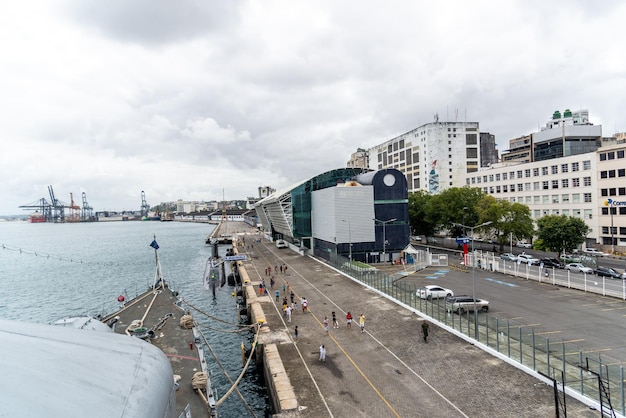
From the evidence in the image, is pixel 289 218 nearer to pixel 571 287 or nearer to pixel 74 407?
pixel 571 287

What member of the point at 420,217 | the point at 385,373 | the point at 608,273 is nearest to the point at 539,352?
the point at 385,373

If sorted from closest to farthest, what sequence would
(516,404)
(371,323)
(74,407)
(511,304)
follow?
(74,407), (516,404), (371,323), (511,304)

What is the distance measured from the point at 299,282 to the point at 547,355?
109ft

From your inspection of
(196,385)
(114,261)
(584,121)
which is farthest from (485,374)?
(584,121)

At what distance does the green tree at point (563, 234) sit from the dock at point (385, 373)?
125 feet

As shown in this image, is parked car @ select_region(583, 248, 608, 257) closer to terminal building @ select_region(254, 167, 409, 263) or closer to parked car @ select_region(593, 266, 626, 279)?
parked car @ select_region(593, 266, 626, 279)

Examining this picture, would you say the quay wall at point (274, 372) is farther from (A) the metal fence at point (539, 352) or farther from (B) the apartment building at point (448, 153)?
(B) the apartment building at point (448, 153)

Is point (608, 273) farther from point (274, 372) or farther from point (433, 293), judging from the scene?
point (274, 372)

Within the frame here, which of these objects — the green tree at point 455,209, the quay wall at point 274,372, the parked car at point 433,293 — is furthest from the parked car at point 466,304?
the green tree at point 455,209

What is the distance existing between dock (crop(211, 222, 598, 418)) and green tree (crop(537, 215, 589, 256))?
125ft

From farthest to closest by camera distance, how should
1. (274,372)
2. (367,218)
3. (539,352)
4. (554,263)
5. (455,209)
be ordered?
(455,209) → (367,218) → (554,263) → (274,372) → (539,352)

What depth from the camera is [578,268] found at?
5153cm

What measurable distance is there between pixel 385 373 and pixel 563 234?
1988 inches

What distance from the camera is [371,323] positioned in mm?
32281
